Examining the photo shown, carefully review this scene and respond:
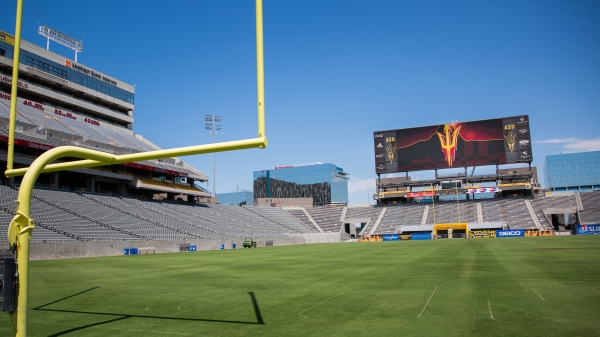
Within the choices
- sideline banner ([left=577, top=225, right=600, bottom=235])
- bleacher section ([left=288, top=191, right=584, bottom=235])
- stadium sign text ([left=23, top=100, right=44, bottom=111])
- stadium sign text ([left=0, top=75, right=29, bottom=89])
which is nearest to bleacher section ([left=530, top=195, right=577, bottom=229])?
bleacher section ([left=288, top=191, right=584, bottom=235])

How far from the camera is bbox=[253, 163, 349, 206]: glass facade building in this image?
156 m

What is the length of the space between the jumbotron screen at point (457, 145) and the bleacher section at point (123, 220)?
867 inches

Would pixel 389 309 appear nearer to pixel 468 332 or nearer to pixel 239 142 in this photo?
pixel 468 332

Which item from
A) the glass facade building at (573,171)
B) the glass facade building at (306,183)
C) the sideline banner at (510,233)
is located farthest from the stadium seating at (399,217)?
the glass facade building at (306,183)

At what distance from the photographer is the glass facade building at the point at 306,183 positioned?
156m

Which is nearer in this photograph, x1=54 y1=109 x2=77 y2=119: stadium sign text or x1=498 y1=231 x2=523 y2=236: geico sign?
x1=498 y1=231 x2=523 y2=236: geico sign

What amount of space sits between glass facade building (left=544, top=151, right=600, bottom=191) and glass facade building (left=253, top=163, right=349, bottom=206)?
7054 cm

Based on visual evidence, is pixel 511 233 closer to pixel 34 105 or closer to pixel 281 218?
pixel 281 218

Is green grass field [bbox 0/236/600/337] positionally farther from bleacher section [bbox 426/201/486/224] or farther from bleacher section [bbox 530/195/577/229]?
bleacher section [bbox 530/195/577/229]

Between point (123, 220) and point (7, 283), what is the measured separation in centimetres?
4044

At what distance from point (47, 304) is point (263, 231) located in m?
49.8

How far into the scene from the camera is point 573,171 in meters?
132

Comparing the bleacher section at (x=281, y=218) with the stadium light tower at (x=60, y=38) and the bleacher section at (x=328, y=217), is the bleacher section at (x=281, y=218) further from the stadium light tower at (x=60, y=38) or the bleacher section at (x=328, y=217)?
the stadium light tower at (x=60, y=38)

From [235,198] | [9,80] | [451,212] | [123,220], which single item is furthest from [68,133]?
[235,198]
